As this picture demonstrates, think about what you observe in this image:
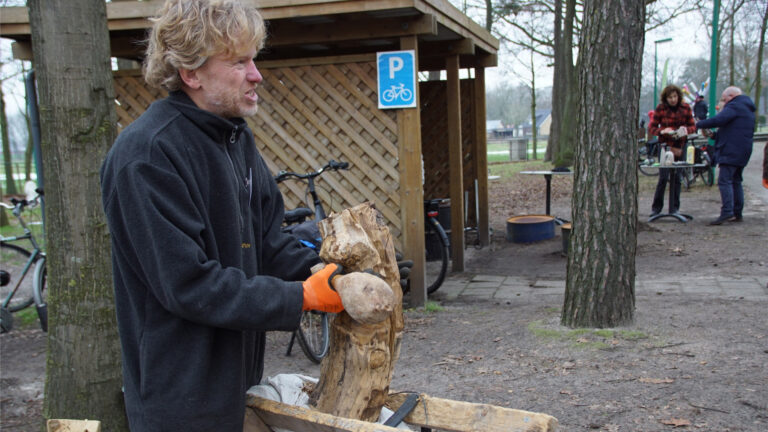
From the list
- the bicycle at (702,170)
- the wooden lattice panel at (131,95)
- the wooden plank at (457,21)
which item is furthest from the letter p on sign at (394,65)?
the bicycle at (702,170)

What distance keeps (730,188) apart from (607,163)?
628 centimetres

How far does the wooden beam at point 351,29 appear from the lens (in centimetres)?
590

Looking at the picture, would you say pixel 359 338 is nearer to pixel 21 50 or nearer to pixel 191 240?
pixel 191 240

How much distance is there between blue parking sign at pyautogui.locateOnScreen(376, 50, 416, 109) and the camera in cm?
596

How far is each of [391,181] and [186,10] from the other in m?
4.64

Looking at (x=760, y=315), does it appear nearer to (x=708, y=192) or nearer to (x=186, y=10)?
(x=186, y=10)

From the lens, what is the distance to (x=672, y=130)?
10.6 meters

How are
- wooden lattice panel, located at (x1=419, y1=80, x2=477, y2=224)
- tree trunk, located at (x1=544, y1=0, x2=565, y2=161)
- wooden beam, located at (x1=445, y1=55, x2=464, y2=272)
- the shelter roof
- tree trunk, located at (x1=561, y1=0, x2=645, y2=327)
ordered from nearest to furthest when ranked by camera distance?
1. tree trunk, located at (x1=561, y1=0, x2=645, y2=327)
2. the shelter roof
3. wooden beam, located at (x1=445, y1=55, x2=464, y2=272)
4. wooden lattice panel, located at (x1=419, y1=80, x2=477, y2=224)
5. tree trunk, located at (x1=544, y1=0, x2=565, y2=161)

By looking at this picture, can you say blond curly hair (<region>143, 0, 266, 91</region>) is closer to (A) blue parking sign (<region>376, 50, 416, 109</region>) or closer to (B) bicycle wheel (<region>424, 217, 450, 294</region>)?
(A) blue parking sign (<region>376, 50, 416, 109</region>)

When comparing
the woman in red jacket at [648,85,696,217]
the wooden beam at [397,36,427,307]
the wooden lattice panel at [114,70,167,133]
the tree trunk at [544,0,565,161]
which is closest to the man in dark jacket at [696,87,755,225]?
the woman in red jacket at [648,85,696,217]

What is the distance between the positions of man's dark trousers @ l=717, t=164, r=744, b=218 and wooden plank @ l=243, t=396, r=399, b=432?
9.14 m

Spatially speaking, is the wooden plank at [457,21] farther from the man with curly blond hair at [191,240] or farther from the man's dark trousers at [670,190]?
the man with curly blond hair at [191,240]

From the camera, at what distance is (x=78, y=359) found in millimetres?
3090

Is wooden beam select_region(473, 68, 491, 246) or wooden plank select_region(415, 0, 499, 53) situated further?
wooden beam select_region(473, 68, 491, 246)
